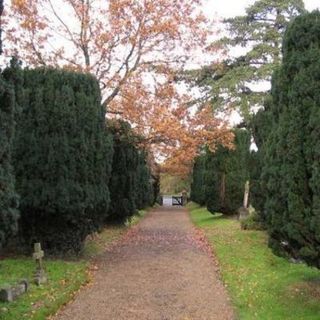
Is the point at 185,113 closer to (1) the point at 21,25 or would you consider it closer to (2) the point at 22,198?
(1) the point at 21,25

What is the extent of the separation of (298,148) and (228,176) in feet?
63.9

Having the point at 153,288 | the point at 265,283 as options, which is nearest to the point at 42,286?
the point at 153,288

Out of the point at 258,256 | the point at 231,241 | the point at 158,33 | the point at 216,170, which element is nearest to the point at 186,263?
the point at 258,256

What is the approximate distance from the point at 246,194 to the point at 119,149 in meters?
6.26

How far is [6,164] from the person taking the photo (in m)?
7.70

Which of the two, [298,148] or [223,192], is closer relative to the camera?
[298,148]

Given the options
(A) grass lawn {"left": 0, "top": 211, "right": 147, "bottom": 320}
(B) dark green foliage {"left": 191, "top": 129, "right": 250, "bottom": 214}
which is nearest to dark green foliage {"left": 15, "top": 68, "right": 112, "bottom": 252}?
(A) grass lawn {"left": 0, "top": 211, "right": 147, "bottom": 320}

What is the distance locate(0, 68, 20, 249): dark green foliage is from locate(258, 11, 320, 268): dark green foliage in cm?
409

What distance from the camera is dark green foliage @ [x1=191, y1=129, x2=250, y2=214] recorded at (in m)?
27.3

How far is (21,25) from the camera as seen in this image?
1878 centimetres

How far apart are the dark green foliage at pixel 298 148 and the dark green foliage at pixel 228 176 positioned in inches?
713

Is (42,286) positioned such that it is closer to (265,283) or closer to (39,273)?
(39,273)

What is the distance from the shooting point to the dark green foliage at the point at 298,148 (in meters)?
8.23

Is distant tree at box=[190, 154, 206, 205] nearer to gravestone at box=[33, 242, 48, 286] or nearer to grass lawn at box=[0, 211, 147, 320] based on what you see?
grass lawn at box=[0, 211, 147, 320]
